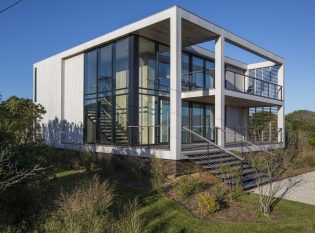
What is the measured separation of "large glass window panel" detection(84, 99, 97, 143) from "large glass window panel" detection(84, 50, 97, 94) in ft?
2.37

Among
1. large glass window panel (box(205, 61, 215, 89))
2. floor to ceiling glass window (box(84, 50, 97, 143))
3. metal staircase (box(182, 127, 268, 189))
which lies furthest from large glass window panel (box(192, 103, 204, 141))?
floor to ceiling glass window (box(84, 50, 97, 143))

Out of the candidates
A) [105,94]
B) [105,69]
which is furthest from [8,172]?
[105,69]

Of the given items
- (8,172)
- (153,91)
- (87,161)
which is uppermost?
(153,91)

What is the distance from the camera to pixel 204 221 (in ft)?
24.0

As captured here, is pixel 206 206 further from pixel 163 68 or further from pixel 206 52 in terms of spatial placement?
pixel 206 52

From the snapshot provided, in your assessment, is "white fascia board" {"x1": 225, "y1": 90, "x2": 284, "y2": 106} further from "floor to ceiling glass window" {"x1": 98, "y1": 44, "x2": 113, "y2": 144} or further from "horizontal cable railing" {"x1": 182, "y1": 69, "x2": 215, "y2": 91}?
"floor to ceiling glass window" {"x1": 98, "y1": 44, "x2": 113, "y2": 144}

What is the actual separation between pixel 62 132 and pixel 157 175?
11166mm

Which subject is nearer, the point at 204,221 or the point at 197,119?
the point at 204,221

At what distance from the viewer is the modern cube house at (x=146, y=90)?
41.0 feet

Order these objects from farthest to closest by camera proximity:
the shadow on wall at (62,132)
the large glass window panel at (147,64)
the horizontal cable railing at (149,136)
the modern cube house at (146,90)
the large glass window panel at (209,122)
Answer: the large glass window panel at (209,122)
the shadow on wall at (62,132)
the large glass window panel at (147,64)
the horizontal cable railing at (149,136)
the modern cube house at (146,90)

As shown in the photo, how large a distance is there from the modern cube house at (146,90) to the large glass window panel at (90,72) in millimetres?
59

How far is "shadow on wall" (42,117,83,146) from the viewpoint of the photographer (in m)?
17.8

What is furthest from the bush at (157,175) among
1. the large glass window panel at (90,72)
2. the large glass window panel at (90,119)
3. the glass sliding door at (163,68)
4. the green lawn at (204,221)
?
the large glass window panel at (90,72)

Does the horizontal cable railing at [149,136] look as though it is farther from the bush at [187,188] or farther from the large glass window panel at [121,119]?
the bush at [187,188]
